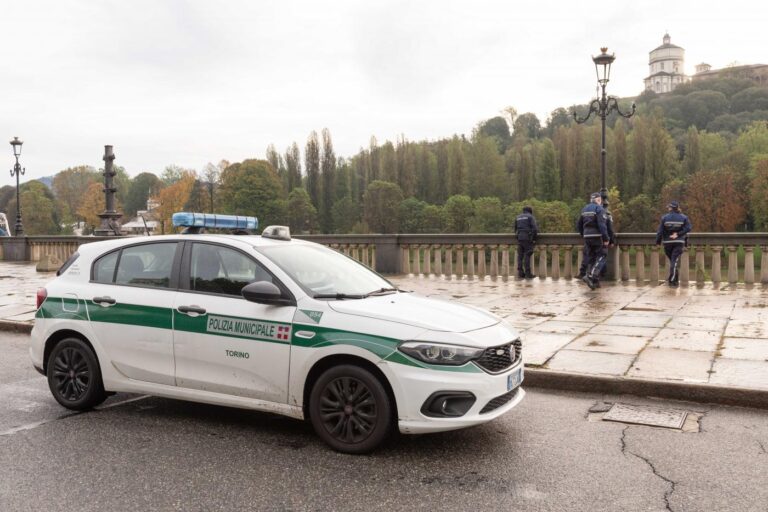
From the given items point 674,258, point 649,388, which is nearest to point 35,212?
point 674,258

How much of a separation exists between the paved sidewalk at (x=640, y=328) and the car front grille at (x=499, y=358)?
2.19 m

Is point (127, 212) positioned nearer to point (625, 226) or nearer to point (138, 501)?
point (625, 226)

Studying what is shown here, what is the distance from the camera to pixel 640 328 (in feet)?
30.5

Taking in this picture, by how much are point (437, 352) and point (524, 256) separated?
12555 millimetres

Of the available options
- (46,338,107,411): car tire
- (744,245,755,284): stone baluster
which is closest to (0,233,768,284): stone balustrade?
(744,245,755,284): stone baluster

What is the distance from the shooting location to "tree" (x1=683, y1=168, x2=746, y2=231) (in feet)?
249

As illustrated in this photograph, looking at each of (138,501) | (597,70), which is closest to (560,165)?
(597,70)

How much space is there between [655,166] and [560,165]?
13240 millimetres

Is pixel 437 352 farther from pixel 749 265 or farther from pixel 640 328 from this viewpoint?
pixel 749 265

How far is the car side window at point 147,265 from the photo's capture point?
5625mm

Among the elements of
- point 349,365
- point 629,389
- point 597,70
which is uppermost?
point 597,70

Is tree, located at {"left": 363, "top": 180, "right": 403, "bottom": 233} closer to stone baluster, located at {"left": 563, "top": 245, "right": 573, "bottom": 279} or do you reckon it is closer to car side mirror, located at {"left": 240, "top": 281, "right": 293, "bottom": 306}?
stone baluster, located at {"left": 563, "top": 245, "right": 573, "bottom": 279}

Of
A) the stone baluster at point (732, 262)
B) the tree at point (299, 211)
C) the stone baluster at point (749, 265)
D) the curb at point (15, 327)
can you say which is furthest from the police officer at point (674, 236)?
the tree at point (299, 211)

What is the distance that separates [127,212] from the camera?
140 meters
